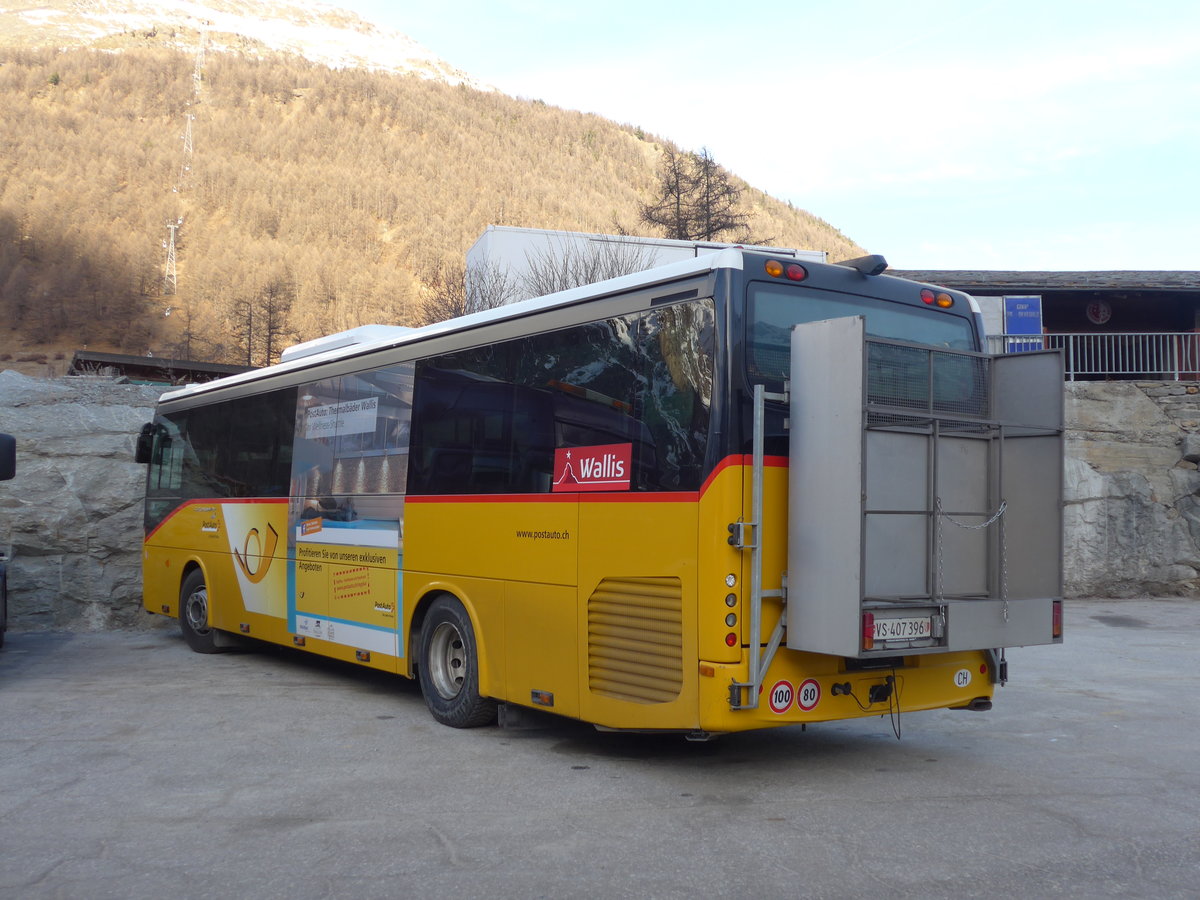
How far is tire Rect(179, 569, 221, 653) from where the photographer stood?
13.1m

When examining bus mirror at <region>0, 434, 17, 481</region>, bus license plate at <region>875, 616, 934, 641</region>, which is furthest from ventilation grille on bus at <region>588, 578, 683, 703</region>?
bus mirror at <region>0, 434, 17, 481</region>

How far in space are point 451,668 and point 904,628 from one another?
3.75 m

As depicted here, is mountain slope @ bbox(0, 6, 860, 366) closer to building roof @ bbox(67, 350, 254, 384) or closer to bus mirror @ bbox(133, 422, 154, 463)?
building roof @ bbox(67, 350, 254, 384)

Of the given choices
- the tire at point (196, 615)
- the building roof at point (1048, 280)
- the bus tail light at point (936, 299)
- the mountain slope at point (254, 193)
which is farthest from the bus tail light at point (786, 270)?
the mountain slope at point (254, 193)

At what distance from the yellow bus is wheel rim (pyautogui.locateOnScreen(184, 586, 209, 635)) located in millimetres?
4826

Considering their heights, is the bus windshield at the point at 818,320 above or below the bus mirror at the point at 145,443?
above

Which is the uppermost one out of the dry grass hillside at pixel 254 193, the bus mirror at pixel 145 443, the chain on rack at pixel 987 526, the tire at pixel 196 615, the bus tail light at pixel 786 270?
the dry grass hillside at pixel 254 193

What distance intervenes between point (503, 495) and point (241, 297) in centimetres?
6998

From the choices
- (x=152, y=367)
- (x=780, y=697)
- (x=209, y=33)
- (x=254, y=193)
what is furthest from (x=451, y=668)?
(x=209, y=33)

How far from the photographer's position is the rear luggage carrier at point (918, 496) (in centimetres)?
632

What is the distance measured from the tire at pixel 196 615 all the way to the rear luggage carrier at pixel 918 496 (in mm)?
8651

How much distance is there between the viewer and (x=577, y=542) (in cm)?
734

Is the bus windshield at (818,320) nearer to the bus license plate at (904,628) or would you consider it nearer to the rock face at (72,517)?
the bus license plate at (904,628)

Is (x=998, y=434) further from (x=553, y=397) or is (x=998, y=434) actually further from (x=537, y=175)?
(x=537, y=175)
